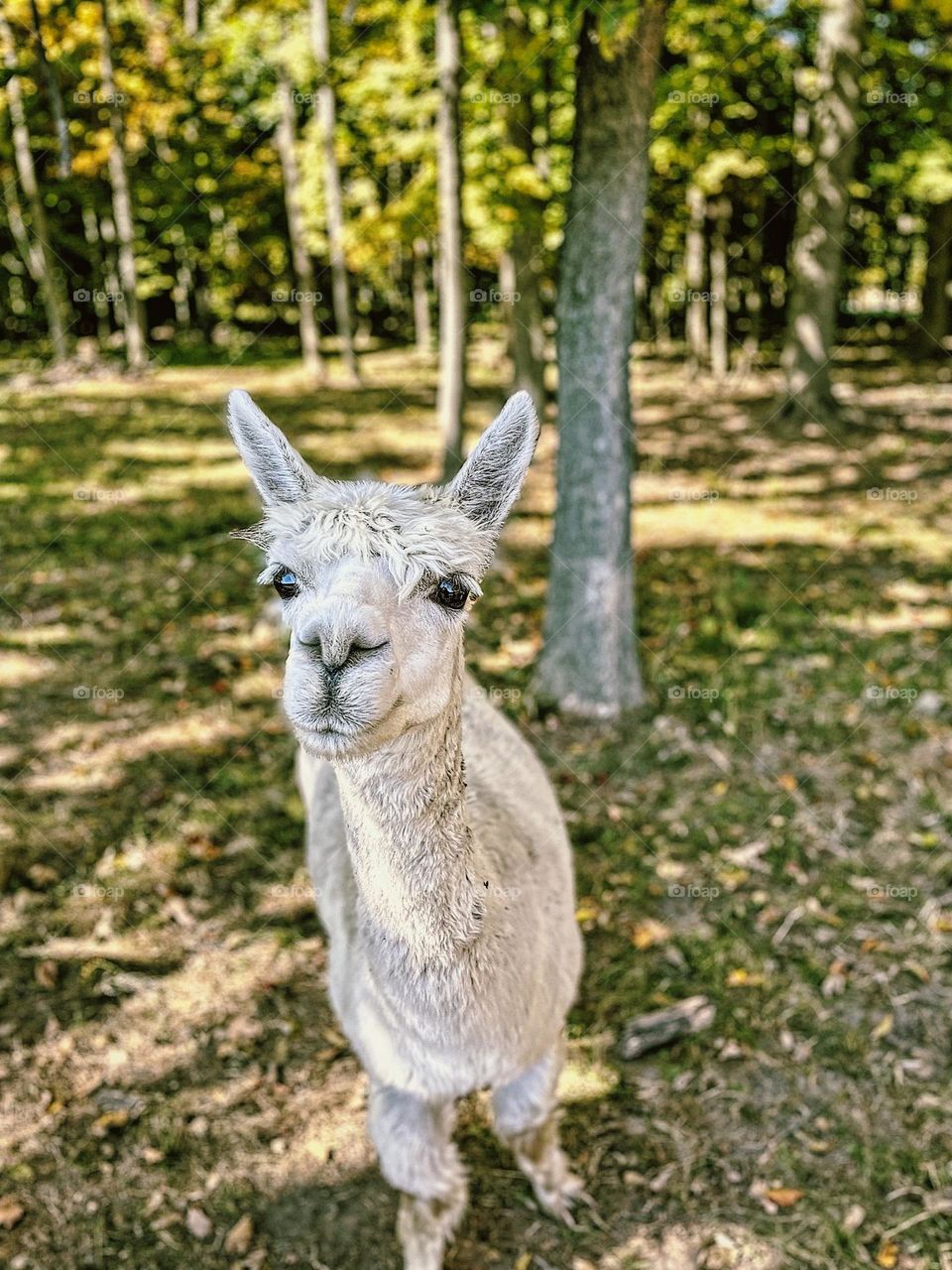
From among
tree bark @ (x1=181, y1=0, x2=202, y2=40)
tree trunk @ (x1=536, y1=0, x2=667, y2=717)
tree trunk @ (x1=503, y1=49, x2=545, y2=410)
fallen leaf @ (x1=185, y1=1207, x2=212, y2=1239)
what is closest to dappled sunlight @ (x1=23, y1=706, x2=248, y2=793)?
tree trunk @ (x1=536, y1=0, x2=667, y2=717)

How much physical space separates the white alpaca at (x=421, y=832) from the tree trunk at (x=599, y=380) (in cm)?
266

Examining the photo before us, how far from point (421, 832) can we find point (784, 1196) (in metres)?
2.29

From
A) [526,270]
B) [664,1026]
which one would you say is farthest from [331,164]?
[664,1026]

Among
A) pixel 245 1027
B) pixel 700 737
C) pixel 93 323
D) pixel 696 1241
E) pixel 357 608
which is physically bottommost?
pixel 696 1241

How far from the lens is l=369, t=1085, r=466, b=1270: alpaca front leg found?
9.97ft

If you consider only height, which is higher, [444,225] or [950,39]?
[950,39]

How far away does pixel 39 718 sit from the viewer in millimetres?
6465

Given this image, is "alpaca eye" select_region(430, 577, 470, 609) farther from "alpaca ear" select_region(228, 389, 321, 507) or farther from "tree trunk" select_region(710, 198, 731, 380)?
"tree trunk" select_region(710, 198, 731, 380)

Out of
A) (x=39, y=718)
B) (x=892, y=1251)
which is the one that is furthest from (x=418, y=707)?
(x=39, y=718)

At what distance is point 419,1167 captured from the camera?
307 cm

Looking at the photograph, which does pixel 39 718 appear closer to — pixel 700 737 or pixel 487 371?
pixel 700 737

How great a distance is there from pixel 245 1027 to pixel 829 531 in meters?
7.27

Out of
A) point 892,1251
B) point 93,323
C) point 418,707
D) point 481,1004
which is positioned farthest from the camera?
point 93,323

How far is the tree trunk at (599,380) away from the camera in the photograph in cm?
510
